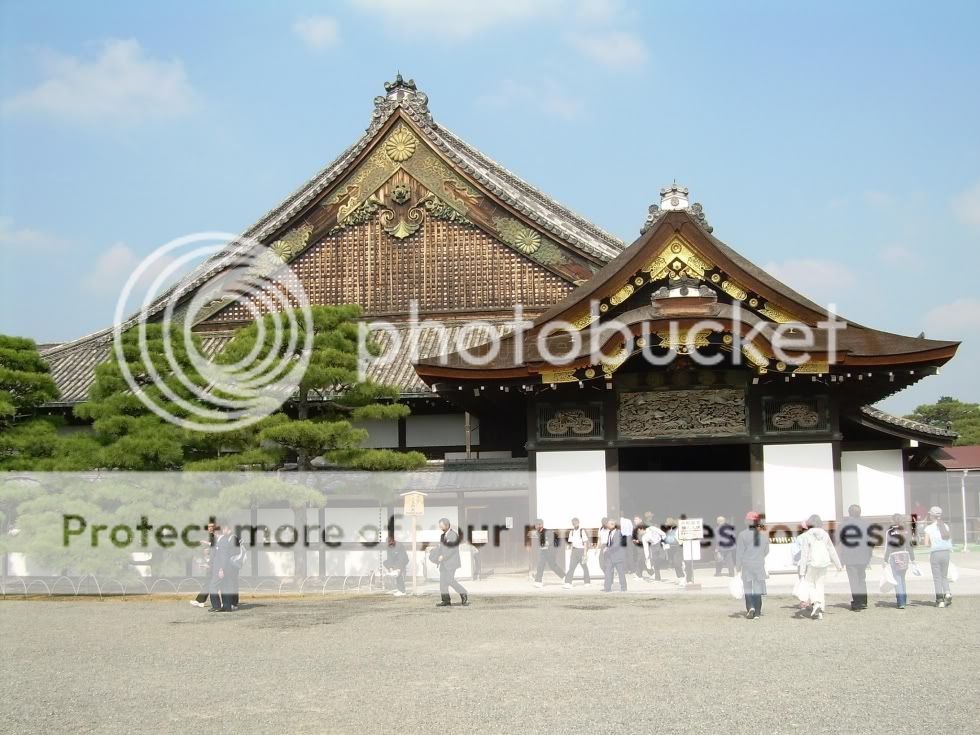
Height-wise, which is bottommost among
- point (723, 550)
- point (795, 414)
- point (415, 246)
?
point (723, 550)

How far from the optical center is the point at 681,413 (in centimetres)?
2202

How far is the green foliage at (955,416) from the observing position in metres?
73.1

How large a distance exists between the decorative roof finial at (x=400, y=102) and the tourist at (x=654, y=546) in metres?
15.7

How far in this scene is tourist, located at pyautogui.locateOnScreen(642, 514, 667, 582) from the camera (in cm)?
2031

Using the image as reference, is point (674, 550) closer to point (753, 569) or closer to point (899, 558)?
point (899, 558)

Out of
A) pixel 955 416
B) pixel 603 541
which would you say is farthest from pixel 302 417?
pixel 955 416

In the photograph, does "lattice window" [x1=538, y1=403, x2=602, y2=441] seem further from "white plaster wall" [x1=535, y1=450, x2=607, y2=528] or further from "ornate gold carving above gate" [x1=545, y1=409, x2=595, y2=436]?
"white plaster wall" [x1=535, y1=450, x2=607, y2=528]

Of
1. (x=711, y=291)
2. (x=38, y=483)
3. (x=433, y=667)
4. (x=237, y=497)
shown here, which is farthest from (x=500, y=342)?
(x=433, y=667)

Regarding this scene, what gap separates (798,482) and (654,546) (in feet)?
11.2

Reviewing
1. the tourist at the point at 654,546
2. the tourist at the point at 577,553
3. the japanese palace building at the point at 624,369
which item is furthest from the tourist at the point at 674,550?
the tourist at the point at 577,553

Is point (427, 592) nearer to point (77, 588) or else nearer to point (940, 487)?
point (77, 588)

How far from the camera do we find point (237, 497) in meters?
19.5

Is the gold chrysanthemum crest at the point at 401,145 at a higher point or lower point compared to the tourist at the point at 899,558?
higher

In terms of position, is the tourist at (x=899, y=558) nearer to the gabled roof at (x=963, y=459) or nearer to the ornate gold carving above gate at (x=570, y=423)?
→ the ornate gold carving above gate at (x=570, y=423)
